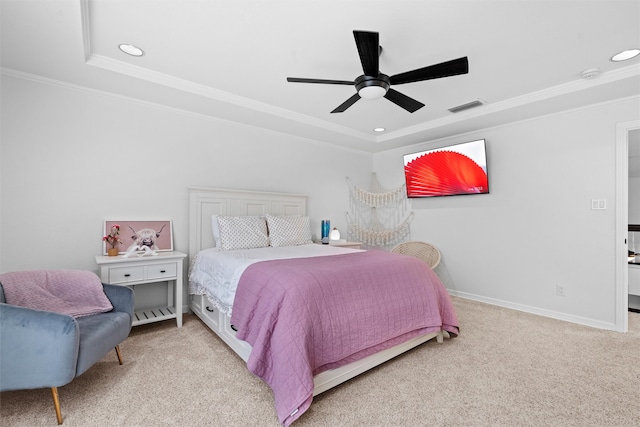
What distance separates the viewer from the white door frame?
2.99 metres

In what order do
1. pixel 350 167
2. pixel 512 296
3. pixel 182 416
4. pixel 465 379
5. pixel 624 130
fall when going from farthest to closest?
pixel 350 167
pixel 512 296
pixel 624 130
pixel 465 379
pixel 182 416

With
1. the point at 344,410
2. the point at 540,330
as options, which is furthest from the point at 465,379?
the point at 540,330

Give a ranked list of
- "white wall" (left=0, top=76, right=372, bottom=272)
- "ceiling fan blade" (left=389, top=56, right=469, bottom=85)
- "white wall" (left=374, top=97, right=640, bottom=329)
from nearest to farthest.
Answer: "ceiling fan blade" (left=389, top=56, right=469, bottom=85), "white wall" (left=0, top=76, right=372, bottom=272), "white wall" (left=374, top=97, right=640, bottom=329)

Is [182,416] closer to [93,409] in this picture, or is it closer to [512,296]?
[93,409]

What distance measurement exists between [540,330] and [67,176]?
485 cm

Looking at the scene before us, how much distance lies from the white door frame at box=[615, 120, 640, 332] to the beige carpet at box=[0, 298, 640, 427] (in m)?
0.31

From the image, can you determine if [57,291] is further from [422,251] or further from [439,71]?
[422,251]

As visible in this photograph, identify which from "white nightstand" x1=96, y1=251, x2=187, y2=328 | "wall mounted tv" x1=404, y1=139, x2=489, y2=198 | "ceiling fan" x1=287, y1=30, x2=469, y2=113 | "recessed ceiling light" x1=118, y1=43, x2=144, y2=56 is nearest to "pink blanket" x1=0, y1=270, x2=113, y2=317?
"white nightstand" x1=96, y1=251, x2=187, y2=328

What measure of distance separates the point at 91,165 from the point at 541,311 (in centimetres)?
515

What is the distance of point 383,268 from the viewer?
2.43 meters

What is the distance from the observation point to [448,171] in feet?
14.1

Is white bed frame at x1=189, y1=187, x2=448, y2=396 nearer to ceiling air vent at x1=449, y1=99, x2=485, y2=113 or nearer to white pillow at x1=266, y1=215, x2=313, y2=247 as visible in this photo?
white pillow at x1=266, y1=215, x2=313, y2=247

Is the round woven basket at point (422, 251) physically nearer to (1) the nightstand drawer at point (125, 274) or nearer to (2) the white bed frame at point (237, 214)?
(2) the white bed frame at point (237, 214)

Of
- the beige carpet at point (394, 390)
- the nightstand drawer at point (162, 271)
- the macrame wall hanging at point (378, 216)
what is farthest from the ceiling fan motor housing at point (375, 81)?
the macrame wall hanging at point (378, 216)
